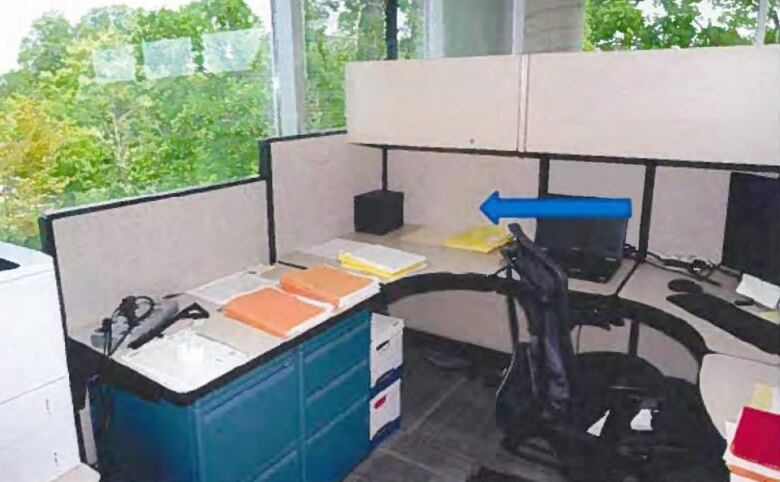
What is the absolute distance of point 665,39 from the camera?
3730 mm

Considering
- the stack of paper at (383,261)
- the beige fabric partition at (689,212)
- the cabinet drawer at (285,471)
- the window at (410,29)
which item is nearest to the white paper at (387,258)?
the stack of paper at (383,261)

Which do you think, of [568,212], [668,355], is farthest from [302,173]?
[668,355]

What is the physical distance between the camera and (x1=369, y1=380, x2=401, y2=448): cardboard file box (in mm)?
2287

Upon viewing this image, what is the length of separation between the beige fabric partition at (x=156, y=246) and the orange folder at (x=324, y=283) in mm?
277

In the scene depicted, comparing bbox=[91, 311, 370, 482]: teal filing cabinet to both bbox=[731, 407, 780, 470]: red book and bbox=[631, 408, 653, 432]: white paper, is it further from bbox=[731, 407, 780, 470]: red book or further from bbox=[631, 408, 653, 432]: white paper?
bbox=[731, 407, 780, 470]: red book

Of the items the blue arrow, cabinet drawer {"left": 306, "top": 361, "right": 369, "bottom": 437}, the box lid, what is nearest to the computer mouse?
the blue arrow

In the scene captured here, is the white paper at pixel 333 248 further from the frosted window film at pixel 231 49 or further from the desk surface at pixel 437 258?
the frosted window film at pixel 231 49

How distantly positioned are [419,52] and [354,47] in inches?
36.0

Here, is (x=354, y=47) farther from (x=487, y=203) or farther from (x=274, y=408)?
(x=274, y=408)

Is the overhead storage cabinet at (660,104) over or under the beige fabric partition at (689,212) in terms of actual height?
over

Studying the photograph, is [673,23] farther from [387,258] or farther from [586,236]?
[387,258]

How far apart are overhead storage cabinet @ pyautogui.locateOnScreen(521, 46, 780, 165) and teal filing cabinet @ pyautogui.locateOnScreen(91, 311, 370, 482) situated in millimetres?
1042

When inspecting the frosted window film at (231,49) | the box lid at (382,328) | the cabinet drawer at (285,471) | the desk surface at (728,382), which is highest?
the frosted window film at (231,49)

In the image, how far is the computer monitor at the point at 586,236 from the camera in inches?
92.3
